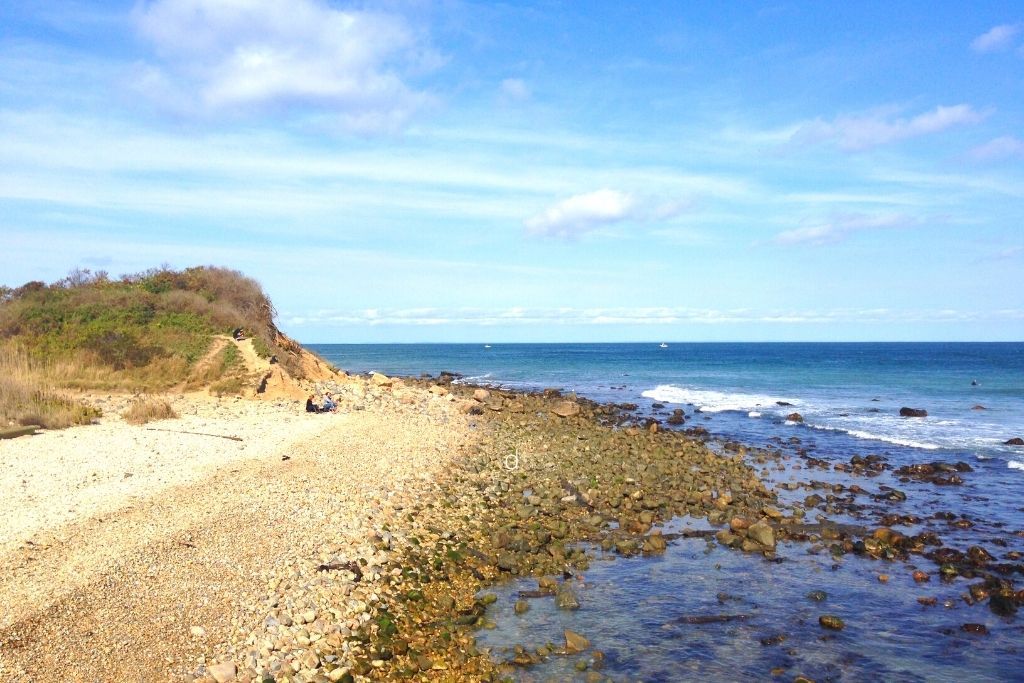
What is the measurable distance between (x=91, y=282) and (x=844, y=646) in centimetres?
3610

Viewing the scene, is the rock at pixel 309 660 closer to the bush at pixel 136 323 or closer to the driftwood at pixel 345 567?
the driftwood at pixel 345 567

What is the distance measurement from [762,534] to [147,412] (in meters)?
17.3

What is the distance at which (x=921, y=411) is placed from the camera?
3709 cm

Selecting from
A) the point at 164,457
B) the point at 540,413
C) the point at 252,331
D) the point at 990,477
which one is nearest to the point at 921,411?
the point at 990,477

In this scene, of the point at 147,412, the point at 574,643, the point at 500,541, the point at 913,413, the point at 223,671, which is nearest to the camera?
the point at 223,671

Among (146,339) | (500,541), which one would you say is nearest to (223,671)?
(500,541)

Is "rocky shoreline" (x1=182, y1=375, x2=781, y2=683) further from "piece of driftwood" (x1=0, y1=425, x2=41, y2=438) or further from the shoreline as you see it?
"piece of driftwood" (x1=0, y1=425, x2=41, y2=438)

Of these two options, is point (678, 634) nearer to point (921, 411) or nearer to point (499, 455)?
point (499, 455)

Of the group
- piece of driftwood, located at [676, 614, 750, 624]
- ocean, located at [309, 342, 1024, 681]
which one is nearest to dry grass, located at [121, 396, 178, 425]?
ocean, located at [309, 342, 1024, 681]

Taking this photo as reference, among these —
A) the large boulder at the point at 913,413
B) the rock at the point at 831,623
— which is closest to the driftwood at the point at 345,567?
the rock at the point at 831,623

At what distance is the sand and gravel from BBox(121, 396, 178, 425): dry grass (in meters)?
0.37

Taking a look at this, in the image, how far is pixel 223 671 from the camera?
7.78m

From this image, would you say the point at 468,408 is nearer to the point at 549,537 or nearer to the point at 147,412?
the point at 147,412

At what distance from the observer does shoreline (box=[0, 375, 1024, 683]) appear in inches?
354
